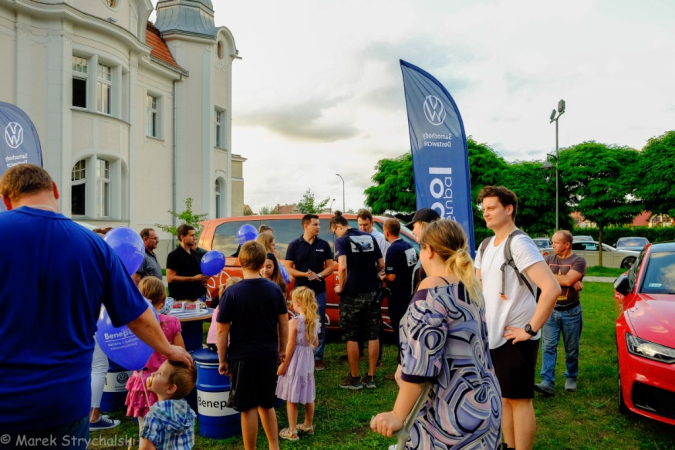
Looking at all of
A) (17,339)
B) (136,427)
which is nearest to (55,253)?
(17,339)

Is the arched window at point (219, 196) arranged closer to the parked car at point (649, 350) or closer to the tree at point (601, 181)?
the tree at point (601, 181)

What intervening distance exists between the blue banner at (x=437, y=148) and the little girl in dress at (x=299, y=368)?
284cm

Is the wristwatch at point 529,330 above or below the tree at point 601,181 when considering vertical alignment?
below

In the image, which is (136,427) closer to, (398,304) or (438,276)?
(398,304)

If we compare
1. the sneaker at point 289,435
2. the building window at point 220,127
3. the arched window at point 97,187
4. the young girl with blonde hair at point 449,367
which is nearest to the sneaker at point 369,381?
the sneaker at point 289,435

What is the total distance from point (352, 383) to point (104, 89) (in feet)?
56.5

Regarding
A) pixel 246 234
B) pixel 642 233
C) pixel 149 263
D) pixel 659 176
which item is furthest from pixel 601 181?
pixel 149 263

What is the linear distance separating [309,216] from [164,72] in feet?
60.9

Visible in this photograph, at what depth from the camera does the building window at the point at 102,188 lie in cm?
1831

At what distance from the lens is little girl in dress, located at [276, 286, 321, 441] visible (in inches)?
172

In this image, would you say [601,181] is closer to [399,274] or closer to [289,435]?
[399,274]

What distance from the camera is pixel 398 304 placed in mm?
6035

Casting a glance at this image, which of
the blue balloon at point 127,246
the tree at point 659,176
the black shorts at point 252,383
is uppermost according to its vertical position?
the tree at point 659,176

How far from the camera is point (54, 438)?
2016mm
